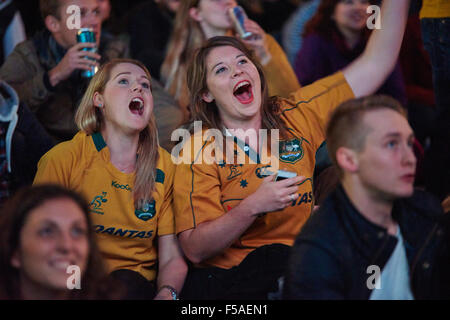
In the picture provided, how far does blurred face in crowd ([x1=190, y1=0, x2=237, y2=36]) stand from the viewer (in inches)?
125

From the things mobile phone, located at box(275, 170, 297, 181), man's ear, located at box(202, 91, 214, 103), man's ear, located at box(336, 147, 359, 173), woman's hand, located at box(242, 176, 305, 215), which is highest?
man's ear, located at box(202, 91, 214, 103)

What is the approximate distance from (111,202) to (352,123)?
0.95 meters

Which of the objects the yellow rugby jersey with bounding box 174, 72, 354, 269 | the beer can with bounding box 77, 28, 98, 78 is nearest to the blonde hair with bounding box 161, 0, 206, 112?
the beer can with bounding box 77, 28, 98, 78

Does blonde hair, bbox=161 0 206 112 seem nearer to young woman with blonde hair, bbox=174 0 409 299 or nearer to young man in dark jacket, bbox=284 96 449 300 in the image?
young woman with blonde hair, bbox=174 0 409 299

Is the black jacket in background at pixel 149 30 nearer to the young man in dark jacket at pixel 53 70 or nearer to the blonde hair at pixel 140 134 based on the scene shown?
the young man in dark jacket at pixel 53 70

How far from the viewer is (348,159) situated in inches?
65.9

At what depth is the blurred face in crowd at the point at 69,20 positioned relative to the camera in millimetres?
2941

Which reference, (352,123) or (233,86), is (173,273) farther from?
(352,123)

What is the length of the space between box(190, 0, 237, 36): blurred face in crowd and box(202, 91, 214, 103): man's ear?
35.1 inches

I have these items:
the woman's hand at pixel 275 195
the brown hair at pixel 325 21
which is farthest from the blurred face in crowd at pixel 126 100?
the brown hair at pixel 325 21

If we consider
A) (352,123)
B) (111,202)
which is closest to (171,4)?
(111,202)

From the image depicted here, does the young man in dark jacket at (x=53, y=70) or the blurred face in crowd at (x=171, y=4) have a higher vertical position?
the blurred face in crowd at (x=171, y=4)
